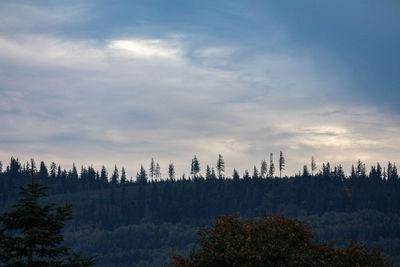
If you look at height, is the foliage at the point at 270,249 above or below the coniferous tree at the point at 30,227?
below

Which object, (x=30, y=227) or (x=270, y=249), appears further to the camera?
(x=270, y=249)

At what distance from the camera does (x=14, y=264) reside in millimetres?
33656

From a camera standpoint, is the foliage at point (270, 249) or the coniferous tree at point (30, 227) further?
the foliage at point (270, 249)

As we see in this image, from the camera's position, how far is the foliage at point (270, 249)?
4619 centimetres

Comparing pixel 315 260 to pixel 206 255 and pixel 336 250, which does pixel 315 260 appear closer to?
pixel 336 250

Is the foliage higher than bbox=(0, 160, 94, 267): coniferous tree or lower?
lower

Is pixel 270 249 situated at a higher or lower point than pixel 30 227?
lower

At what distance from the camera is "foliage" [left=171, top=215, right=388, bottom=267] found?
4619 centimetres

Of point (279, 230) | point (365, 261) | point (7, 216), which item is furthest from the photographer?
point (279, 230)

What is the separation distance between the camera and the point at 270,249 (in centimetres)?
4709

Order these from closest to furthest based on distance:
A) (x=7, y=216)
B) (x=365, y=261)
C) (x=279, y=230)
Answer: (x=7, y=216) < (x=365, y=261) < (x=279, y=230)

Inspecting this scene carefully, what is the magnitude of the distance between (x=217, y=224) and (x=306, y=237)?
8343mm

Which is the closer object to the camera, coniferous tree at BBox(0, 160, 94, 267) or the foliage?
coniferous tree at BBox(0, 160, 94, 267)

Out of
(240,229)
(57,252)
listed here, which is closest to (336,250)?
(240,229)
